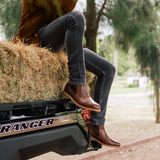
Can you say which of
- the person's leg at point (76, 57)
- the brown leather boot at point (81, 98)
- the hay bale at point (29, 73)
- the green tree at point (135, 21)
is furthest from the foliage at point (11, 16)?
the brown leather boot at point (81, 98)

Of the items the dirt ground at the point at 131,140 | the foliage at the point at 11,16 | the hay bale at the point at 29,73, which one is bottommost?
the dirt ground at the point at 131,140

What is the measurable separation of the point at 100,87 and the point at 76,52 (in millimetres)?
458

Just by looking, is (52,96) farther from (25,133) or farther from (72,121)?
(25,133)

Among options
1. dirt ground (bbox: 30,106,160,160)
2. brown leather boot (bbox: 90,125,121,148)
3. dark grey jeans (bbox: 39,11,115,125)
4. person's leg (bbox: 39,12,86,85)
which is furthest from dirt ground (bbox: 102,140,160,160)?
person's leg (bbox: 39,12,86,85)

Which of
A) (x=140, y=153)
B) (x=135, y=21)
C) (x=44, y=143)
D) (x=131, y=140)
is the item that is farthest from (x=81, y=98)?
(x=131, y=140)

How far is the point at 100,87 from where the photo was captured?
1.95 metres

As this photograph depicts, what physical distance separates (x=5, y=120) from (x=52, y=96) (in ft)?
1.67

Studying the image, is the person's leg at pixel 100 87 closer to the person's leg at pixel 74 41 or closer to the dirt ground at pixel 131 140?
the person's leg at pixel 74 41

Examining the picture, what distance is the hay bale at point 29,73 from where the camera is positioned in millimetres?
1476

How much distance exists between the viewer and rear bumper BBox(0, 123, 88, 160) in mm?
1337

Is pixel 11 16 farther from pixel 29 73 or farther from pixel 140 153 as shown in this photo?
pixel 140 153

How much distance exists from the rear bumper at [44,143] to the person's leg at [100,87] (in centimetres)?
16

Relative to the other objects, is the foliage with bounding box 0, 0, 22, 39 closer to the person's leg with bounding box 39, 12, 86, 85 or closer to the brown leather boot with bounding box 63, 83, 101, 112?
the person's leg with bounding box 39, 12, 86, 85

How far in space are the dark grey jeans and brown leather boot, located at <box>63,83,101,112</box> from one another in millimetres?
47
